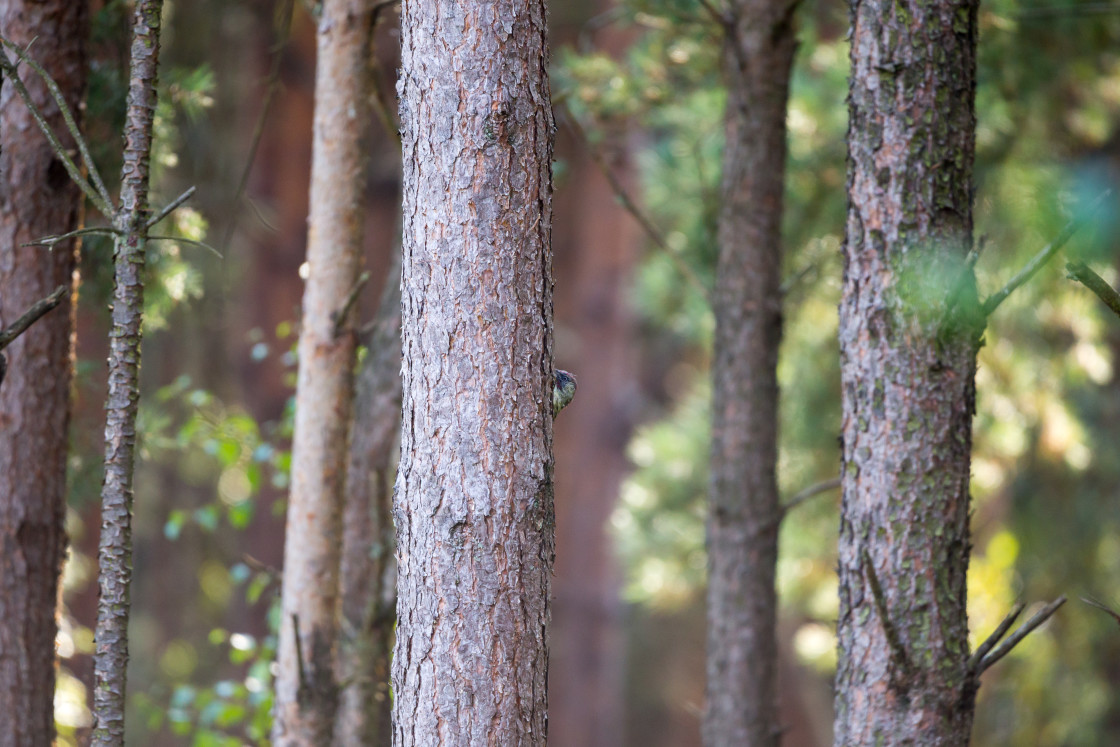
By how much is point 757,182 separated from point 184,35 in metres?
3.84

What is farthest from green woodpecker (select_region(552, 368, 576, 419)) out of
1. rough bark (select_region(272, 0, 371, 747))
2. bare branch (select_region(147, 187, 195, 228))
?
rough bark (select_region(272, 0, 371, 747))

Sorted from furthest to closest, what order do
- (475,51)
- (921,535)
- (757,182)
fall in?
1. (757,182)
2. (921,535)
3. (475,51)

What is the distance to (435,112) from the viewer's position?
1.70m

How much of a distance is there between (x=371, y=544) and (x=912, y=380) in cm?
162

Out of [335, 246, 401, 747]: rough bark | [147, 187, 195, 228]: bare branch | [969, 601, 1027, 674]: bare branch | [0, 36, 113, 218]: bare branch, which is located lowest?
[969, 601, 1027, 674]: bare branch

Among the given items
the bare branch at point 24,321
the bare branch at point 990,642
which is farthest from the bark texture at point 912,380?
the bare branch at point 24,321

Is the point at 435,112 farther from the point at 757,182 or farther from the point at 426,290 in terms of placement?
the point at 757,182

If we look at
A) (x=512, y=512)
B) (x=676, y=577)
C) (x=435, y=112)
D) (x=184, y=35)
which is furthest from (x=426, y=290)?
(x=184, y=35)

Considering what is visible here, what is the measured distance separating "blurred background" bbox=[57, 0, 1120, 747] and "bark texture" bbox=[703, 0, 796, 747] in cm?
23

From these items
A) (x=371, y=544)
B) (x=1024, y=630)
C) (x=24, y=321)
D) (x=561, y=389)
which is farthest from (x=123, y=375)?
(x=1024, y=630)

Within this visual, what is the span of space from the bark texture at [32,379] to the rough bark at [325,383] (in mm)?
636

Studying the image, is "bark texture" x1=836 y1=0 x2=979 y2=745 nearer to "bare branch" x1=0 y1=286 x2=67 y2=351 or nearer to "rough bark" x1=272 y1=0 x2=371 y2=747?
"rough bark" x1=272 y1=0 x2=371 y2=747

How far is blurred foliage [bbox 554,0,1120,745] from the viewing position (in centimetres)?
407

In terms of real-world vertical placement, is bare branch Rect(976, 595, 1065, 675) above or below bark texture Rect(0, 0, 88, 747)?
below
